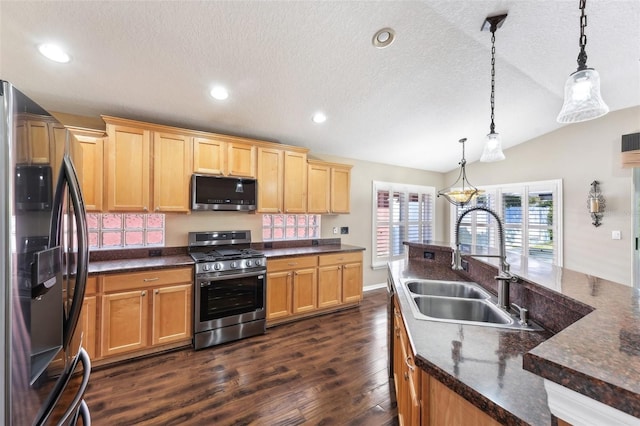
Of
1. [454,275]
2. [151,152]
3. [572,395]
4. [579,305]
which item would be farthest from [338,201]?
[572,395]

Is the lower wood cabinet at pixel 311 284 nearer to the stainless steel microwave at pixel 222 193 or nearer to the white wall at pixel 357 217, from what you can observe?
the white wall at pixel 357 217

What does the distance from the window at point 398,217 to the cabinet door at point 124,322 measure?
140 inches

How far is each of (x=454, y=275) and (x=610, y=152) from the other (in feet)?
11.6

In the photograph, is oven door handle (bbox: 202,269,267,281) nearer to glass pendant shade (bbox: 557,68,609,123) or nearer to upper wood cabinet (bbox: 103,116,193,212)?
upper wood cabinet (bbox: 103,116,193,212)

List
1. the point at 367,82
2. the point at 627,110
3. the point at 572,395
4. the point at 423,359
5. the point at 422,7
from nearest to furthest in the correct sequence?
the point at 572,395, the point at 423,359, the point at 422,7, the point at 367,82, the point at 627,110

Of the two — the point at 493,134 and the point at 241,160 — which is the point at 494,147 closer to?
the point at 493,134

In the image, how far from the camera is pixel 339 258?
372 centimetres

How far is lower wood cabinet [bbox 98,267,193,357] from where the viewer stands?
2.30m

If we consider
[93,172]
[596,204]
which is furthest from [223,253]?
[596,204]

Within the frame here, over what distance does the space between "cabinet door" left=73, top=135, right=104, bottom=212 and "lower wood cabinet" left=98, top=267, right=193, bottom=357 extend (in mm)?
751

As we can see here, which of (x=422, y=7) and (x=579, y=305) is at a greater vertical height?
(x=422, y=7)

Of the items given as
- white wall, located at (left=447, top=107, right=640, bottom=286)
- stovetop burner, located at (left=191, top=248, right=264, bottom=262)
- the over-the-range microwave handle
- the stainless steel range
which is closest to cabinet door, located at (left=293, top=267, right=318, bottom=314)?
the stainless steel range

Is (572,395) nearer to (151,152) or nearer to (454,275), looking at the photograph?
(454,275)

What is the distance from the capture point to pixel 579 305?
0.97 meters
